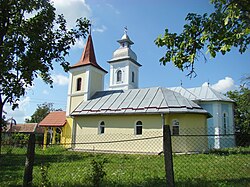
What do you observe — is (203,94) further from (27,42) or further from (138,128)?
(27,42)

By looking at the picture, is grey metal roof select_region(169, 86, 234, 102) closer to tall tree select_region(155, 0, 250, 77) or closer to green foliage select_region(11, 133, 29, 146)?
green foliage select_region(11, 133, 29, 146)

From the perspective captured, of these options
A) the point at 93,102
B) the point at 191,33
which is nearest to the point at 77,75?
the point at 93,102

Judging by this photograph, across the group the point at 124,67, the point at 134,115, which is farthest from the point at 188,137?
the point at 124,67

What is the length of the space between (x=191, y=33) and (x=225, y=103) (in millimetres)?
21480

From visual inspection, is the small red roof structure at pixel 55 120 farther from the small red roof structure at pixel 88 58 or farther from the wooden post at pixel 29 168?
the wooden post at pixel 29 168

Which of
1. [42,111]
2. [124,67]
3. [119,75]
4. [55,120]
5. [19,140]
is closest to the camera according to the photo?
[19,140]

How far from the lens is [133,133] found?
1727 cm

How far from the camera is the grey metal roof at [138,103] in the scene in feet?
54.2

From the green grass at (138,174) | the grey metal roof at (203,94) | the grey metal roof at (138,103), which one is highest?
the grey metal roof at (203,94)

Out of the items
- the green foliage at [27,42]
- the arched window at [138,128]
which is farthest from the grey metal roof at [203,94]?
the green foliage at [27,42]

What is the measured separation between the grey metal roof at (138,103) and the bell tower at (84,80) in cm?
112

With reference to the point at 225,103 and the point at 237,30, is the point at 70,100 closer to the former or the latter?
the point at 225,103

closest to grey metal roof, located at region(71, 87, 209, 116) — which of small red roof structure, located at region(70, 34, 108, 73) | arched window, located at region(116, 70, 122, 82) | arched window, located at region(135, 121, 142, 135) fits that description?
arched window, located at region(135, 121, 142, 135)

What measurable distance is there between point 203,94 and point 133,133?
11.0m
